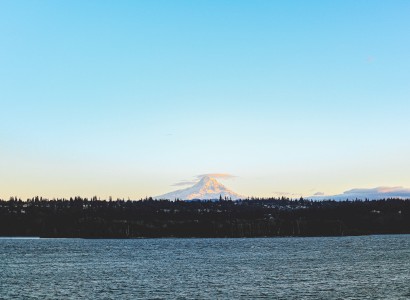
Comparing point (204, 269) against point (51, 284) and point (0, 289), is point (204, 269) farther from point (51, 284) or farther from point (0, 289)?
point (0, 289)

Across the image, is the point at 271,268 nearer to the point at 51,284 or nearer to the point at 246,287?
the point at 246,287

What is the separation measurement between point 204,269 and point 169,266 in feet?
44.6

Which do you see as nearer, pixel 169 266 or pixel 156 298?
pixel 156 298

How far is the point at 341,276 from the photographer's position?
108 m

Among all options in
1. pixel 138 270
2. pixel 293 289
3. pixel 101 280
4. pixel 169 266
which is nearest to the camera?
pixel 293 289

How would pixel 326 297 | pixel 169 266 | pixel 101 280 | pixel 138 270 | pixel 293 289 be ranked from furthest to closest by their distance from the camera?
pixel 169 266, pixel 138 270, pixel 101 280, pixel 293 289, pixel 326 297

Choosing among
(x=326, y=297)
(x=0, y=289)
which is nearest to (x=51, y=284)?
(x=0, y=289)

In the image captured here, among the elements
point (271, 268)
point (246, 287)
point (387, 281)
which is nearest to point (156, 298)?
A: point (246, 287)

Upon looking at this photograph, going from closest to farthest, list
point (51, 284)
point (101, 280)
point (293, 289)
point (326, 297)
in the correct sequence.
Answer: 1. point (326, 297)
2. point (293, 289)
3. point (51, 284)
4. point (101, 280)

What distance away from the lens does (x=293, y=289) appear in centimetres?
8856

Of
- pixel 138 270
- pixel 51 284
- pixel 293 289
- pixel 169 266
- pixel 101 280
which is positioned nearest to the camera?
pixel 293 289

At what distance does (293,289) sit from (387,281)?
67.4 feet

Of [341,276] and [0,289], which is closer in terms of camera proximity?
[0,289]

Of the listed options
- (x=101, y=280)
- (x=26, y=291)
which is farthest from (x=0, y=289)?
(x=101, y=280)
